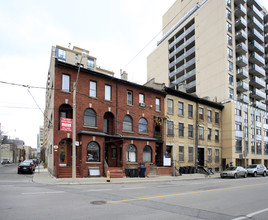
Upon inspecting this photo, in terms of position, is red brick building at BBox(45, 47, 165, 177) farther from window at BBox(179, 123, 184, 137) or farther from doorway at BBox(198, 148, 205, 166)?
doorway at BBox(198, 148, 205, 166)

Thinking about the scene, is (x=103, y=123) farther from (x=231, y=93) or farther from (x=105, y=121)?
(x=231, y=93)

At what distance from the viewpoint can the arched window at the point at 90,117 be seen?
22725mm

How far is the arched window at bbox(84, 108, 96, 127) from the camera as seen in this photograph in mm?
22725

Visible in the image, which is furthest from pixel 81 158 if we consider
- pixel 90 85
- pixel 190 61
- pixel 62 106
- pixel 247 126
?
pixel 190 61

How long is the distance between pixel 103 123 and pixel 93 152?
333 centimetres

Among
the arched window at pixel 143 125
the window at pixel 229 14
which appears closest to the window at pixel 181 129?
the arched window at pixel 143 125

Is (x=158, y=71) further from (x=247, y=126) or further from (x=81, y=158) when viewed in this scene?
(x=81, y=158)

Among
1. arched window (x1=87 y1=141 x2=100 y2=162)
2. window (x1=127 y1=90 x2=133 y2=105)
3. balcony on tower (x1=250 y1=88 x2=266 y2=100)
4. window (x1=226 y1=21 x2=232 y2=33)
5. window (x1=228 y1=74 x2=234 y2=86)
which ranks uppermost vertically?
window (x1=226 y1=21 x2=232 y2=33)

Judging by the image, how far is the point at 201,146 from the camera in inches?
1315

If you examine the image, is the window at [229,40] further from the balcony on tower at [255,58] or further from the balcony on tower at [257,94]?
the balcony on tower at [257,94]

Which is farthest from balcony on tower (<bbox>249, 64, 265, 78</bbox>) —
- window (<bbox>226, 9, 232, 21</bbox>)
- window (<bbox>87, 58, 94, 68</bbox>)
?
window (<bbox>87, 58, 94, 68</bbox>)

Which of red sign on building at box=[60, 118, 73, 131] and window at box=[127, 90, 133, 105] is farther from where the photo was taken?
window at box=[127, 90, 133, 105]

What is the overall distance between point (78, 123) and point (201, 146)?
63.0ft

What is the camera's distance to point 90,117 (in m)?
23.0
